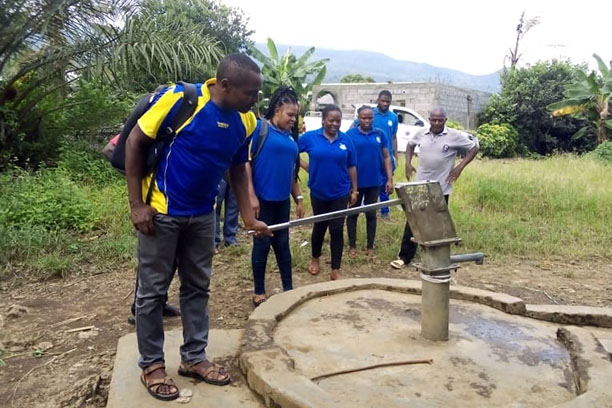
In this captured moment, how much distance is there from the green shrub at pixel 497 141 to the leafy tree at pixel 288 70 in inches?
196

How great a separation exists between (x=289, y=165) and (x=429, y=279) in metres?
1.44

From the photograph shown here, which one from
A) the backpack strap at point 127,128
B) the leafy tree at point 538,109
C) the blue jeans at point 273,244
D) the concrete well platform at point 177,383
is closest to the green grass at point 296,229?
the blue jeans at point 273,244

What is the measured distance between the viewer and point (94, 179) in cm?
737

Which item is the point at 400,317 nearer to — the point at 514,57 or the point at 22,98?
the point at 22,98

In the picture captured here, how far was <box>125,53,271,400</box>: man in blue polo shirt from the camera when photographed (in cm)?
231

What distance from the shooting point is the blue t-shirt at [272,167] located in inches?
149

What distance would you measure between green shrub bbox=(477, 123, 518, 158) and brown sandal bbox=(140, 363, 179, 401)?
48.0 ft

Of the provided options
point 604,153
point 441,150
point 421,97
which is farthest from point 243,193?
point 421,97

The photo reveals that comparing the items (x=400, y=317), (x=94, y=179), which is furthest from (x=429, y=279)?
(x=94, y=179)

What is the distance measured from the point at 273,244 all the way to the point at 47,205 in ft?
10.3

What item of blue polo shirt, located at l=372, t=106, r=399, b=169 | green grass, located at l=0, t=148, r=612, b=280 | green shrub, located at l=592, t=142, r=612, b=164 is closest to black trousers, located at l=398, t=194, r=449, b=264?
green grass, located at l=0, t=148, r=612, b=280

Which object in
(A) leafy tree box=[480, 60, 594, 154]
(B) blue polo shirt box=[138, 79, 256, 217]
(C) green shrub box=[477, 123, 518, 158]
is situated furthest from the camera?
(A) leafy tree box=[480, 60, 594, 154]

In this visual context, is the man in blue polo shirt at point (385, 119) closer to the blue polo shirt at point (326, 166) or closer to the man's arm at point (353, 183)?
the man's arm at point (353, 183)

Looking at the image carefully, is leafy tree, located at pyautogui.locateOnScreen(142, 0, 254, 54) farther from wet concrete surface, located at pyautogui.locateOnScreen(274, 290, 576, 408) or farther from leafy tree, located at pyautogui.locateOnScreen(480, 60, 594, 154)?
wet concrete surface, located at pyautogui.locateOnScreen(274, 290, 576, 408)
